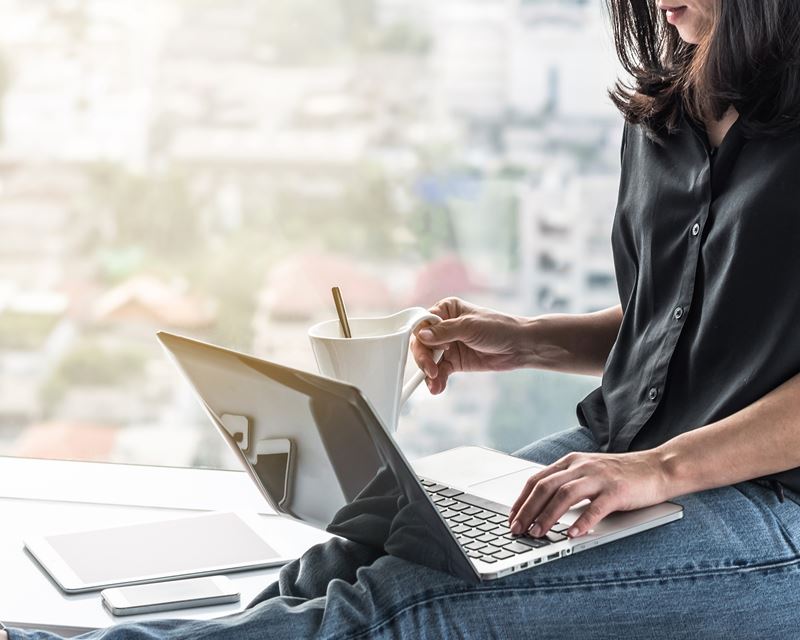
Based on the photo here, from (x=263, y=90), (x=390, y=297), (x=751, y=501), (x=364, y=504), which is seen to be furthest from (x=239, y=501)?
(x=263, y=90)

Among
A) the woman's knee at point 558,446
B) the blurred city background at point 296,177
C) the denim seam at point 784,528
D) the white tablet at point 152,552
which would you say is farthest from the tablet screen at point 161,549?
the blurred city background at point 296,177

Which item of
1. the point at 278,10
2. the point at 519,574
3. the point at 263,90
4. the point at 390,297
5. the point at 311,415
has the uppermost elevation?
the point at 278,10

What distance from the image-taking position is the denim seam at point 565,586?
35.4 inches

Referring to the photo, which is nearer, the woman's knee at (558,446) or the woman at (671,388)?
the woman at (671,388)

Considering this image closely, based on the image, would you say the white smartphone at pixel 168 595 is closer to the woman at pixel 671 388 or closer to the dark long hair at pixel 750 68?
the woman at pixel 671 388

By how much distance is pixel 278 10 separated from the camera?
3.18m

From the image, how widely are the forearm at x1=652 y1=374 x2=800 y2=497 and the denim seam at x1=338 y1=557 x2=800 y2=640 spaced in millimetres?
76

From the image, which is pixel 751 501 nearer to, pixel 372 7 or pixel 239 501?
pixel 239 501

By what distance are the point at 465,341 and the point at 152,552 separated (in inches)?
17.7

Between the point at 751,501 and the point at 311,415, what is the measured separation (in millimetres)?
435

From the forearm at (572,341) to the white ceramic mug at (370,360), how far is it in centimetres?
26

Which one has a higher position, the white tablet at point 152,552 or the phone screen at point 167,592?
the phone screen at point 167,592

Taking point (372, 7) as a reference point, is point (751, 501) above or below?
below

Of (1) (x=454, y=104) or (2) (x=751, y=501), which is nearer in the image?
(2) (x=751, y=501)
